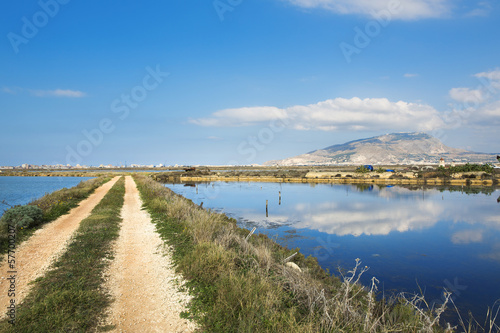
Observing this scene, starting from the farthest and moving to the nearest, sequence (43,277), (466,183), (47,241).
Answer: (466,183), (47,241), (43,277)

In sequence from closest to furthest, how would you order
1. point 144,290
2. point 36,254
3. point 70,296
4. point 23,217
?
1. point 70,296
2. point 144,290
3. point 36,254
4. point 23,217

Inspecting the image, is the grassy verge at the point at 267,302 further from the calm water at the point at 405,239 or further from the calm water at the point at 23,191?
the calm water at the point at 23,191

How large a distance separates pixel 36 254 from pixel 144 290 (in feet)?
15.4

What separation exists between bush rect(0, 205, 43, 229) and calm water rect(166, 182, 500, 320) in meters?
11.7

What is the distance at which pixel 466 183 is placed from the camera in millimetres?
52031

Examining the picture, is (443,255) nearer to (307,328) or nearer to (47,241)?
(307,328)

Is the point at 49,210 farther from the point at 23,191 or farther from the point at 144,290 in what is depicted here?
the point at 23,191

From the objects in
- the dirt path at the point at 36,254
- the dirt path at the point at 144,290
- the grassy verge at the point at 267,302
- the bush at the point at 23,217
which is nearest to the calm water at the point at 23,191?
the bush at the point at 23,217

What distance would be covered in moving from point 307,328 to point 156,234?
27.8 feet

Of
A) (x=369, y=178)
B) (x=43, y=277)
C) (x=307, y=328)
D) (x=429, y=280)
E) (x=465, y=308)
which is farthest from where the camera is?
(x=369, y=178)

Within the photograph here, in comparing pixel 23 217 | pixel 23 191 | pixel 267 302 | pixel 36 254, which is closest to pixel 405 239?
pixel 267 302

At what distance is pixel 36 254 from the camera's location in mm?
8492

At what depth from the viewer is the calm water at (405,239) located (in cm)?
1073

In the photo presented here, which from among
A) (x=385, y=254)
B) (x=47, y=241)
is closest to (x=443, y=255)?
(x=385, y=254)
